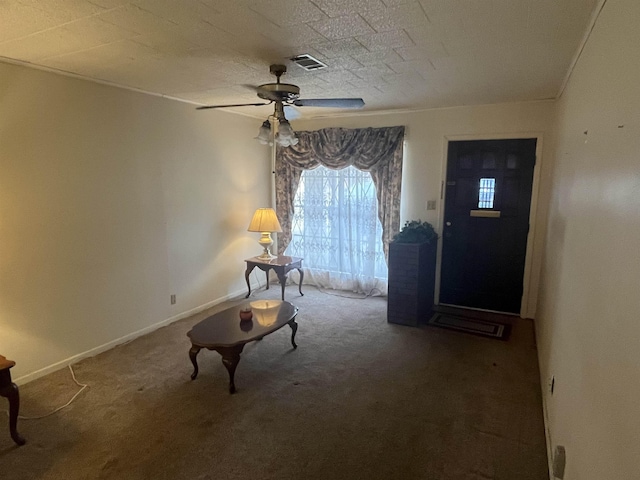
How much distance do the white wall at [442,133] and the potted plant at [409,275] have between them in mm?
596

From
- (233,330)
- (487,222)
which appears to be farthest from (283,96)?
(487,222)

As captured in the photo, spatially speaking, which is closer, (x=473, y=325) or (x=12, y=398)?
(x=12, y=398)

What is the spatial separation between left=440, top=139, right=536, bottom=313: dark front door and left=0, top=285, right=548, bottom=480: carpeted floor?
32.3 inches

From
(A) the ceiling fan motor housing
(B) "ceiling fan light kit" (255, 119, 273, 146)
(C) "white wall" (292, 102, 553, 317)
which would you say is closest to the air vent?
(A) the ceiling fan motor housing

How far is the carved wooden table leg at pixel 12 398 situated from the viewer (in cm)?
212

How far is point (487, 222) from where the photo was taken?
167 inches

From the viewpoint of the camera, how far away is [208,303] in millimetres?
4516

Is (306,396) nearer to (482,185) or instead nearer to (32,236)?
(32,236)

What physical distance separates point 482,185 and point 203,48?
3.22 metres

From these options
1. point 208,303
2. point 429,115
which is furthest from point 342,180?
point 208,303

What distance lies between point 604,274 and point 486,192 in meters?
3.15

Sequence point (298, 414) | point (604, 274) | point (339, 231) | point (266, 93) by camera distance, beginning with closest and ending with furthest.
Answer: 1. point (604, 274)
2. point (298, 414)
3. point (266, 93)
4. point (339, 231)

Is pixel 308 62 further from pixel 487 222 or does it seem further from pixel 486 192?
pixel 487 222

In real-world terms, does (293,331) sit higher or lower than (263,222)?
lower
